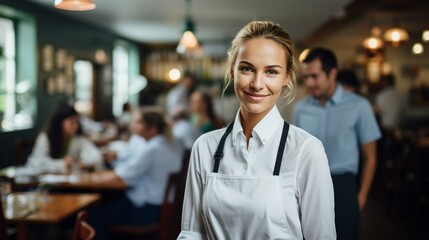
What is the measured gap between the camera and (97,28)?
9.33m

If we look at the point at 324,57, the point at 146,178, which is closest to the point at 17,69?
the point at 146,178

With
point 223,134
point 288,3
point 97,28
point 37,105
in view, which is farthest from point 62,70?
point 223,134

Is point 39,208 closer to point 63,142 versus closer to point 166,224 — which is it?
point 166,224

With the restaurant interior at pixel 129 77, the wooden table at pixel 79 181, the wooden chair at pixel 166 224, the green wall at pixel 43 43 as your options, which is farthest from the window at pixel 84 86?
the wooden chair at pixel 166 224

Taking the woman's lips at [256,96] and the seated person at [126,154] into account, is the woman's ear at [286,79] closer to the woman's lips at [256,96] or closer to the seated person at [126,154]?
the woman's lips at [256,96]

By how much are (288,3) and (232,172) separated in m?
5.84

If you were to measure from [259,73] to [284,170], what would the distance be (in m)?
0.28

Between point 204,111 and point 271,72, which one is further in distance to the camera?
point 204,111

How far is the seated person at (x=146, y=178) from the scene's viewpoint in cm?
363

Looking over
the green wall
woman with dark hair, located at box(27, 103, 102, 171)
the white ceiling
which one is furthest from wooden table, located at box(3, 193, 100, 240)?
the white ceiling

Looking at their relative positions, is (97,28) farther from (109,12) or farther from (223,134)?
(223,134)

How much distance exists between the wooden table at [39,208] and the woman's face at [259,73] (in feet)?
5.27

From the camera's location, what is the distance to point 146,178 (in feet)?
12.3

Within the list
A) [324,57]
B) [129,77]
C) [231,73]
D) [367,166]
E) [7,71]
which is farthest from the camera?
[129,77]
